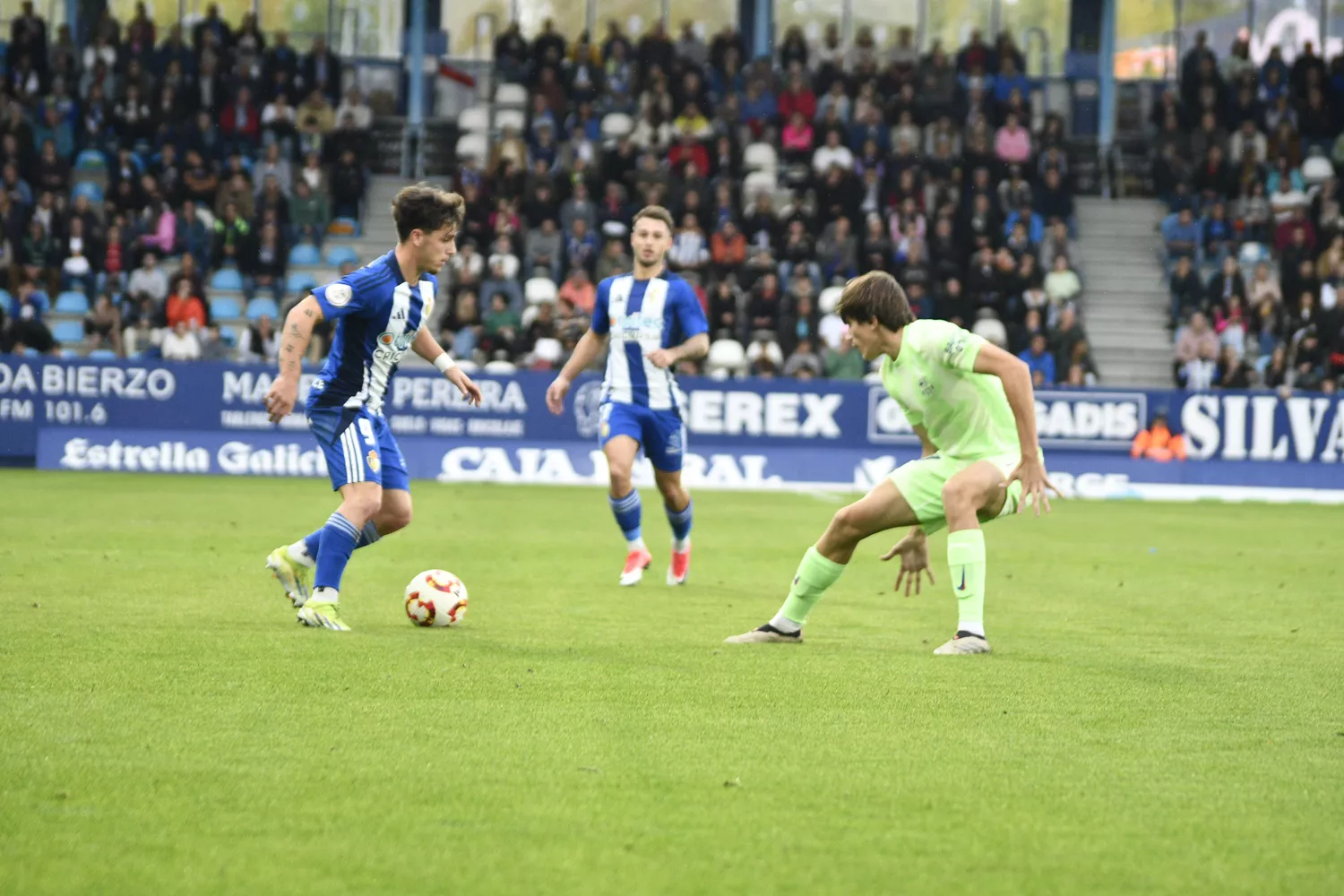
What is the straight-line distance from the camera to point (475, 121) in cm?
3184

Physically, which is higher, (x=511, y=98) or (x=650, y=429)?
(x=511, y=98)

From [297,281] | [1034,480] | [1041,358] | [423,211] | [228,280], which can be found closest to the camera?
[1034,480]

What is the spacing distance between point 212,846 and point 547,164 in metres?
25.4

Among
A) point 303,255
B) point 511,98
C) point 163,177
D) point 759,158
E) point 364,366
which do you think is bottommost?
point 364,366

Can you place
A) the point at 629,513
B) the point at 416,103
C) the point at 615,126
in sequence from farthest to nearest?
the point at 416,103 → the point at 615,126 → the point at 629,513

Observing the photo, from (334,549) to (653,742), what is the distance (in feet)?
10.3

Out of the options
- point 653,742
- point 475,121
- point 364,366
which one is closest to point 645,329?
point 364,366

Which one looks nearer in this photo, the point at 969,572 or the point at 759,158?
the point at 969,572

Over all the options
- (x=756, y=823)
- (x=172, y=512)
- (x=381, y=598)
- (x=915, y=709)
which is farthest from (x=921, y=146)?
(x=756, y=823)

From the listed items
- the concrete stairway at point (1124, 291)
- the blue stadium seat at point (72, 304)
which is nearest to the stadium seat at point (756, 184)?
the concrete stairway at point (1124, 291)

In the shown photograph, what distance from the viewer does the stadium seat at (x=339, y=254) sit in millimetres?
28953

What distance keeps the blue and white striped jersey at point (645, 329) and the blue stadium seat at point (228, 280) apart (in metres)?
17.8

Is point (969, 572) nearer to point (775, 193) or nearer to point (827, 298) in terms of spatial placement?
point (827, 298)

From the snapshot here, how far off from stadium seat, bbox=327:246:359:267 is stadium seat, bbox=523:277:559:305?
3.55 m
